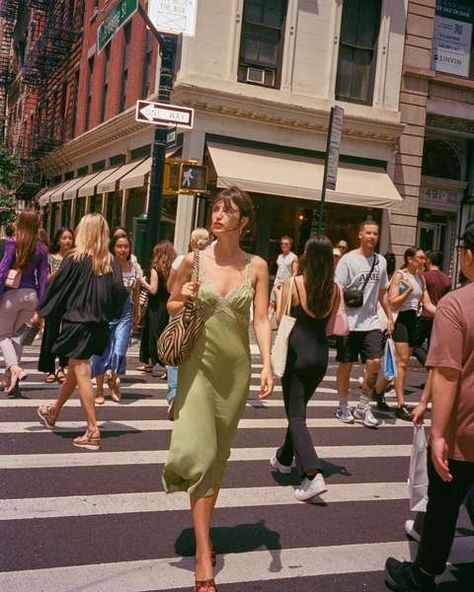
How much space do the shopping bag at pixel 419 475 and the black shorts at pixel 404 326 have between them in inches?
172

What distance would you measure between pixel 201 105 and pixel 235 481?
13455 millimetres

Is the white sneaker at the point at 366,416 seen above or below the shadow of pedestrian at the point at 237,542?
above

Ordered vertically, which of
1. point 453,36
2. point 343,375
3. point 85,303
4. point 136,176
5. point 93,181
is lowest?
point 343,375

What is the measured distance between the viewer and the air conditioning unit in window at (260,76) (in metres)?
18.2

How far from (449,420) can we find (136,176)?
1646 cm

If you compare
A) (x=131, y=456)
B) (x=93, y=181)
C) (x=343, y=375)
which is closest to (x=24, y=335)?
(x=131, y=456)

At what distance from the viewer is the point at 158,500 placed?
4.87 m

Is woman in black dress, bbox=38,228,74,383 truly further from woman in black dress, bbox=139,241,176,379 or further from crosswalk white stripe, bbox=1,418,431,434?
woman in black dress, bbox=139,241,176,379

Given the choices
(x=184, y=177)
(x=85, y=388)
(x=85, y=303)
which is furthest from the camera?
(x=184, y=177)

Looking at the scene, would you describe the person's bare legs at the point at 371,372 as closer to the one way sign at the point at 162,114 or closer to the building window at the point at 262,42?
the one way sign at the point at 162,114

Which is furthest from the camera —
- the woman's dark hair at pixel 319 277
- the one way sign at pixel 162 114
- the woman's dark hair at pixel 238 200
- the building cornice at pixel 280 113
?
the building cornice at pixel 280 113

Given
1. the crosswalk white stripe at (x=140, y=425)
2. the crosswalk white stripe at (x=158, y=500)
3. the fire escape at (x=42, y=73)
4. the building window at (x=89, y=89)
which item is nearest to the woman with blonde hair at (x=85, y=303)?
the crosswalk white stripe at (x=140, y=425)

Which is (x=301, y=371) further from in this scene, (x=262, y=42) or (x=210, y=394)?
(x=262, y=42)

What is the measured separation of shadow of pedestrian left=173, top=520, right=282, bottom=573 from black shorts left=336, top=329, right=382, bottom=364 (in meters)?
3.25
